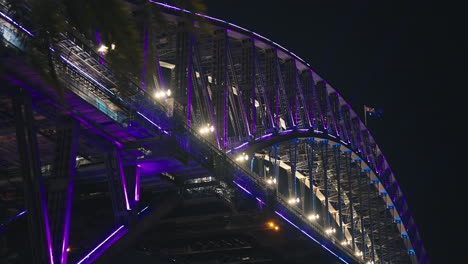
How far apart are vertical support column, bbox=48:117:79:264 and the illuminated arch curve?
747 cm

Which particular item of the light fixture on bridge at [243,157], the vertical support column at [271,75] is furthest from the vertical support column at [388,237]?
the light fixture on bridge at [243,157]

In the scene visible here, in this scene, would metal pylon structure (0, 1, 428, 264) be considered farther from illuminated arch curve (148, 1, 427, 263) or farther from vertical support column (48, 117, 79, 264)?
illuminated arch curve (148, 1, 427, 263)

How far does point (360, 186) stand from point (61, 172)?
58090mm

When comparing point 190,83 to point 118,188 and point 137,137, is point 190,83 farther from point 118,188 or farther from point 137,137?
point 118,188

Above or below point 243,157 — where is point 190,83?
above

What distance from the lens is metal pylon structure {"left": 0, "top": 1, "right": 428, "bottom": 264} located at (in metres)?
27.0

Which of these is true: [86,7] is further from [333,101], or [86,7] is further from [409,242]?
[409,242]

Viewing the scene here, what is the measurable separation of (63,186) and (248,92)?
25533 mm

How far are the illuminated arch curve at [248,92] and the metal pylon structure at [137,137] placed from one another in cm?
15

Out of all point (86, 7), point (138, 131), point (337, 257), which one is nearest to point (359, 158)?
point (337, 257)

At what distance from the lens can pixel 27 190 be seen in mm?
26984

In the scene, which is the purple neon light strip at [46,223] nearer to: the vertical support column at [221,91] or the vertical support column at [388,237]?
the vertical support column at [221,91]

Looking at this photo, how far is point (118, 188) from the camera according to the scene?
33625mm

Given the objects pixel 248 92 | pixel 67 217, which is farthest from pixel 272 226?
pixel 67 217
